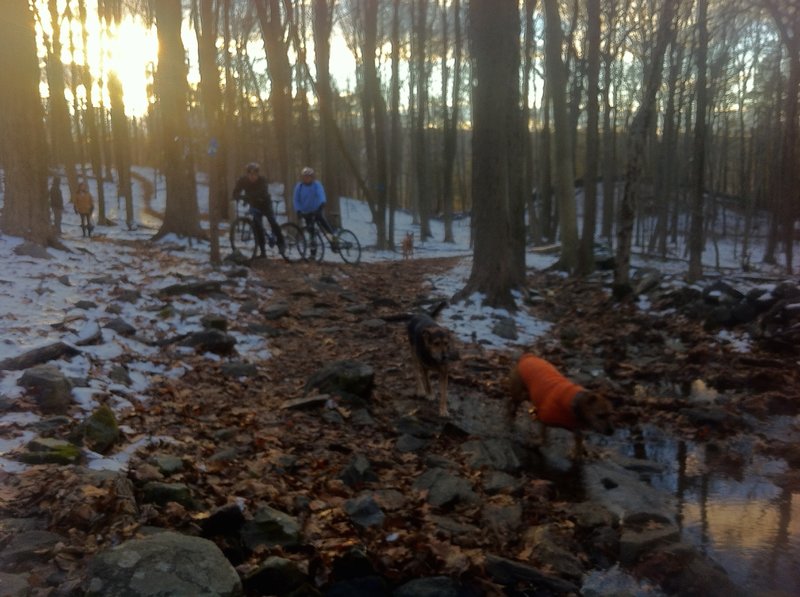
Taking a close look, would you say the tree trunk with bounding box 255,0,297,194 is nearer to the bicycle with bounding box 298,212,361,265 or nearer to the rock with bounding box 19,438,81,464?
the bicycle with bounding box 298,212,361,265

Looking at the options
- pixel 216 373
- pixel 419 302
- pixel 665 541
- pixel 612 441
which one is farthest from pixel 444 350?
pixel 419 302

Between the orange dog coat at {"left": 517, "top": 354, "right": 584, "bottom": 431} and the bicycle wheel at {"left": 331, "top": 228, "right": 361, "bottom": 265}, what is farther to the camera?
the bicycle wheel at {"left": 331, "top": 228, "right": 361, "bottom": 265}

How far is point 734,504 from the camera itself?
5250 millimetres

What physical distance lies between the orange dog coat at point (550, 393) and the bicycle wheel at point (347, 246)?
1036 centimetres

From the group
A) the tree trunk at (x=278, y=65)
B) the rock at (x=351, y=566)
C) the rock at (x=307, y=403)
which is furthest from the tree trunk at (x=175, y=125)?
the rock at (x=351, y=566)

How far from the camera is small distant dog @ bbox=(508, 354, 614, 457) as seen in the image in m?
5.88

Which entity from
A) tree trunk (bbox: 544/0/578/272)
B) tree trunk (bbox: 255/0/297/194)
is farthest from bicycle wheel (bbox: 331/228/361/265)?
tree trunk (bbox: 255/0/297/194)

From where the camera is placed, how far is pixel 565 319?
12.6 m

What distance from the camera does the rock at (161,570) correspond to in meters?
3.03

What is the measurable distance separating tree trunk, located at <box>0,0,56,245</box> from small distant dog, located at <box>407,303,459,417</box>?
8.05 m

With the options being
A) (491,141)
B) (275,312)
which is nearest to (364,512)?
(275,312)

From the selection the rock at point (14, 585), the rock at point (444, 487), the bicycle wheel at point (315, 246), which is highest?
the bicycle wheel at point (315, 246)

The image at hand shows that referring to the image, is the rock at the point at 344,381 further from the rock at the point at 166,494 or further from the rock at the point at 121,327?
the rock at the point at 166,494

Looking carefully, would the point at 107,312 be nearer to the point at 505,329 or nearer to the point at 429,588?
the point at 505,329
